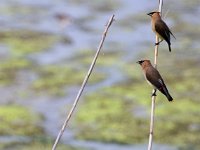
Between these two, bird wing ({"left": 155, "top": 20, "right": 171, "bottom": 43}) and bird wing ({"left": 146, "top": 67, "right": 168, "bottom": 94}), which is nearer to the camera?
bird wing ({"left": 146, "top": 67, "right": 168, "bottom": 94})

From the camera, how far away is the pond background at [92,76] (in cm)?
1284

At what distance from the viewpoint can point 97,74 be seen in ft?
52.3

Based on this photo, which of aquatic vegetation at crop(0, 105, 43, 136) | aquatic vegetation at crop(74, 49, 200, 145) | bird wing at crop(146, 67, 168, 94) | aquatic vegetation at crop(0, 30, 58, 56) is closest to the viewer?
bird wing at crop(146, 67, 168, 94)

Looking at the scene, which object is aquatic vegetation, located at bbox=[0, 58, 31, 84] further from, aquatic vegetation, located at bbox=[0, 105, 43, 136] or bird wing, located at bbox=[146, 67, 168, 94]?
bird wing, located at bbox=[146, 67, 168, 94]

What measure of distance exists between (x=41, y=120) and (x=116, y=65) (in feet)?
12.5

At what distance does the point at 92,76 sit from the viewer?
1567cm

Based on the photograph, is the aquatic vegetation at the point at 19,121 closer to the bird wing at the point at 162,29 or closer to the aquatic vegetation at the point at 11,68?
the aquatic vegetation at the point at 11,68

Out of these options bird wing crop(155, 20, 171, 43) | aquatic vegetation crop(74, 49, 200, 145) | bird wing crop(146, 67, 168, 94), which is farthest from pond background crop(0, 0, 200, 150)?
bird wing crop(146, 67, 168, 94)

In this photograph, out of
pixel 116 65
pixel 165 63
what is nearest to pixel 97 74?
pixel 116 65

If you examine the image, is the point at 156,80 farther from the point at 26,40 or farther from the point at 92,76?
the point at 26,40

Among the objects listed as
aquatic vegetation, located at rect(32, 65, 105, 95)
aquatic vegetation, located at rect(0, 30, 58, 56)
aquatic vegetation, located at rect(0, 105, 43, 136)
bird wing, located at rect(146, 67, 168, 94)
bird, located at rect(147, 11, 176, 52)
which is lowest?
bird wing, located at rect(146, 67, 168, 94)

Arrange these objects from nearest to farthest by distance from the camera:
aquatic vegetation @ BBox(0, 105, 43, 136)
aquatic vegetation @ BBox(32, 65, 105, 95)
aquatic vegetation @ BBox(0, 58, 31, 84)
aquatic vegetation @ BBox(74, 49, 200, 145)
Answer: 1. aquatic vegetation @ BBox(74, 49, 200, 145)
2. aquatic vegetation @ BBox(0, 105, 43, 136)
3. aquatic vegetation @ BBox(32, 65, 105, 95)
4. aquatic vegetation @ BBox(0, 58, 31, 84)

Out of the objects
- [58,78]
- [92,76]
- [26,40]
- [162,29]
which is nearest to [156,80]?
[162,29]

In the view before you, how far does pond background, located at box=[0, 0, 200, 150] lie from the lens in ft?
42.1
